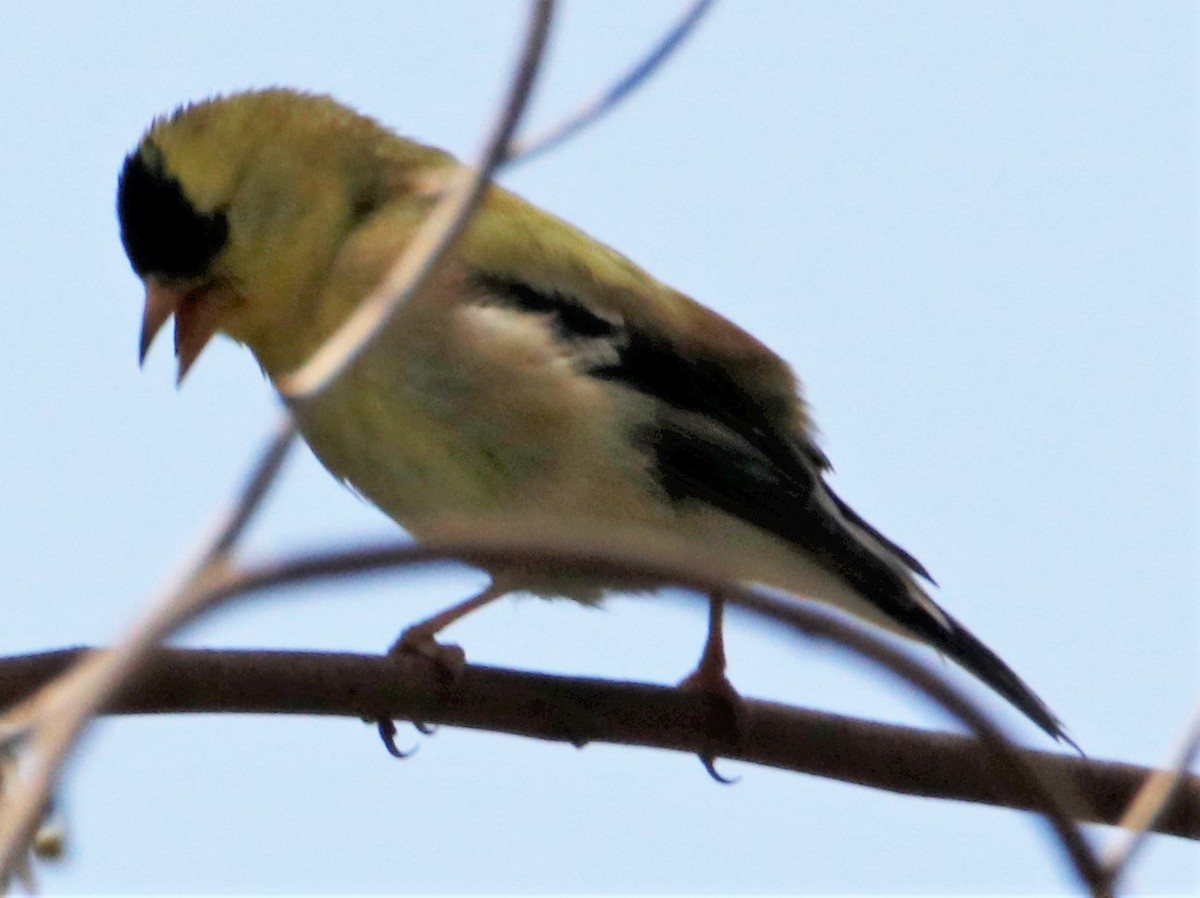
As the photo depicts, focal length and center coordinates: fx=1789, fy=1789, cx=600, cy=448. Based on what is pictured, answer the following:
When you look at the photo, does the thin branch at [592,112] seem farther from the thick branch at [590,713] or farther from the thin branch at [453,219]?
the thick branch at [590,713]

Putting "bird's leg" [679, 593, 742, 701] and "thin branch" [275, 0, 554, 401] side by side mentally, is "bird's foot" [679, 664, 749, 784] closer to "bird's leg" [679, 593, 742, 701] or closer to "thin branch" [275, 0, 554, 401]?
"bird's leg" [679, 593, 742, 701]

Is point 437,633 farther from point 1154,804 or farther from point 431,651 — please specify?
point 1154,804

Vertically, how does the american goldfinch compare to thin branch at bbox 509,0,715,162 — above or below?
below

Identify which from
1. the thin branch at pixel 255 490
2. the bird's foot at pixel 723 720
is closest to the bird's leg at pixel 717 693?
the bird's foot at pixel 723 720

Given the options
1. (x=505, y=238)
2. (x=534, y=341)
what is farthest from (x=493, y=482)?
(x=505, y=238)

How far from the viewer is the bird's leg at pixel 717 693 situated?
7.52ft

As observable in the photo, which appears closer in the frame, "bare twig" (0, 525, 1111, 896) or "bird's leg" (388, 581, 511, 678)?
"bare twig" (0, 525, 1111, 896)

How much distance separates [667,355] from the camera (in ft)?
10.8

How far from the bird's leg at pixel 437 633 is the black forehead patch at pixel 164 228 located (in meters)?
0.87

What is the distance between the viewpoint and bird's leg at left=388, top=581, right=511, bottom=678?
2522mm

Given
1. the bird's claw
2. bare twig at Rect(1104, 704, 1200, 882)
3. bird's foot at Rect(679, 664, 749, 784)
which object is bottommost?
the bird's claw

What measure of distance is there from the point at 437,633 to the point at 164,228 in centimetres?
101

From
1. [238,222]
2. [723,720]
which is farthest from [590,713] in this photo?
[238,222]

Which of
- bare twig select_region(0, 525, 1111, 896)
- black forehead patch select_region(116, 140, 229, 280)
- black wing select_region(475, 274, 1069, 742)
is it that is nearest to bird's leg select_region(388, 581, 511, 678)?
black wing select_region(475, 274, 1069, 742)
